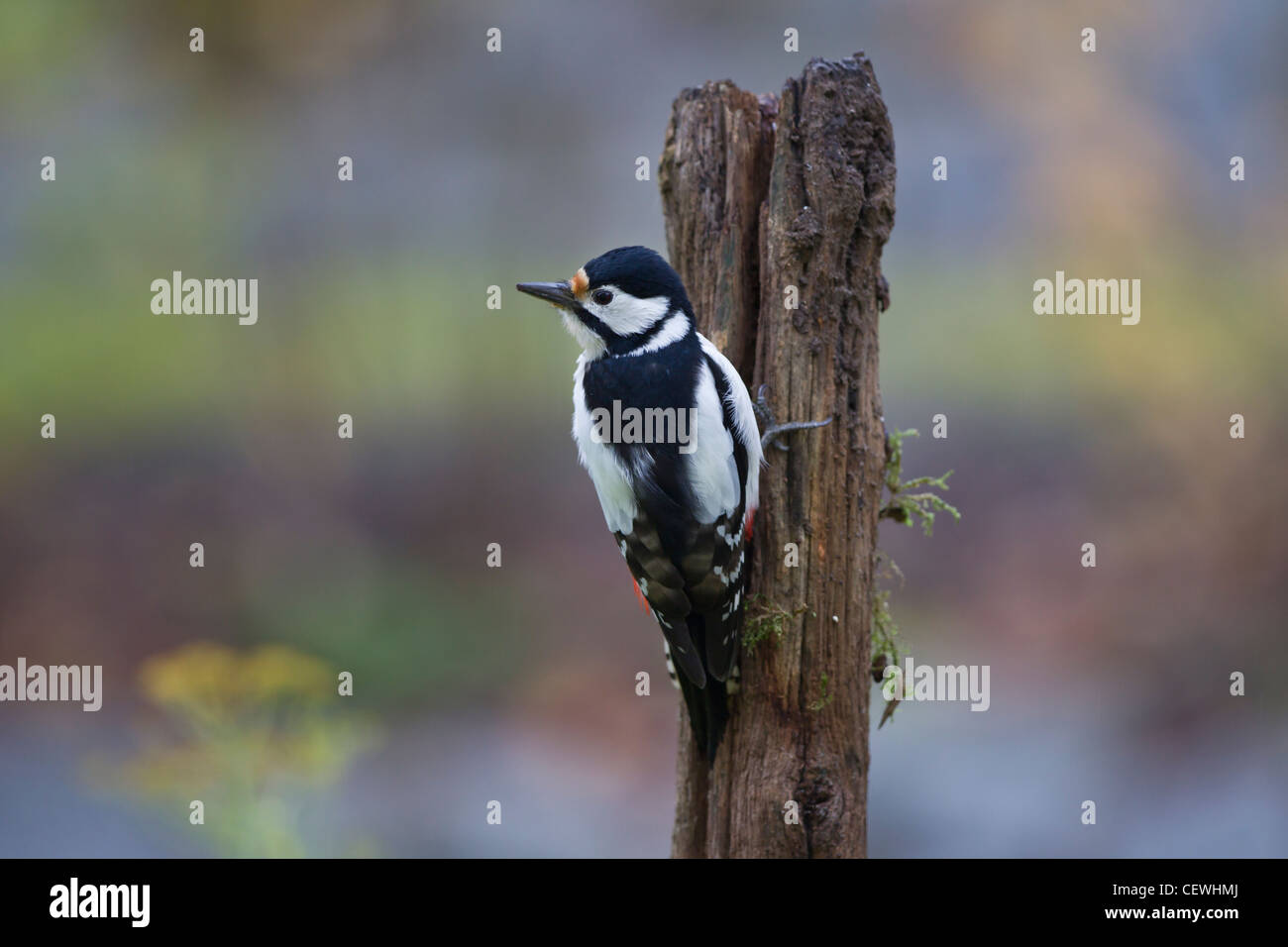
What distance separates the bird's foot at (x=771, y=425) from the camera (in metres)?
2.26

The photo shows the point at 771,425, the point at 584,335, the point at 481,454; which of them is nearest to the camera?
the point at 771,425

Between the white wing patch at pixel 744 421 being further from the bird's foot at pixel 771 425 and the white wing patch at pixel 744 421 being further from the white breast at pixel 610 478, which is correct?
the white breast at pixel 610 478

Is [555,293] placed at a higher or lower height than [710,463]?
higher

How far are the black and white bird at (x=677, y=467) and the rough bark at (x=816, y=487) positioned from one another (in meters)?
0.08

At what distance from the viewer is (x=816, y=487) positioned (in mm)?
2266

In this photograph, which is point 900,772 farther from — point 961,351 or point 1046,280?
point 1046,280

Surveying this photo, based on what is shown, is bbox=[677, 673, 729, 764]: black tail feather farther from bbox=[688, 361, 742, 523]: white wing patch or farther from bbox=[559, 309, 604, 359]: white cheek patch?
bbox=[559, 309, 604, 359]: white cheek patch

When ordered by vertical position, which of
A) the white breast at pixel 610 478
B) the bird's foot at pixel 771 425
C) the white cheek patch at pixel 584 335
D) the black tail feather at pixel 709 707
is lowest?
the black tail feather at pixel 709 707

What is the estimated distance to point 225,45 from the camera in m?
5.78

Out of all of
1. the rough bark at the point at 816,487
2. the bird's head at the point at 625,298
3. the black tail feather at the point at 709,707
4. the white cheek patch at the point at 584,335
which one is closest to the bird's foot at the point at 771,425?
the rough bark at the point at 816,487

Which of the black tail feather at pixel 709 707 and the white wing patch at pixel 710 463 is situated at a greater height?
the white wing patch at pixel 710 463

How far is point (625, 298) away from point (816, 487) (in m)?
0.61

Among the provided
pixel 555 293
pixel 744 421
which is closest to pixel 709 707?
pixel 744 421

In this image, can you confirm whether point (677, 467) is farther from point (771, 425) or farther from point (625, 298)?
point (625, 298)
